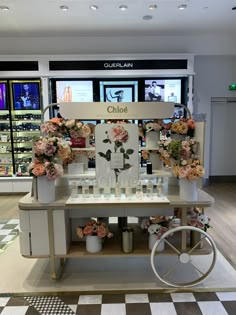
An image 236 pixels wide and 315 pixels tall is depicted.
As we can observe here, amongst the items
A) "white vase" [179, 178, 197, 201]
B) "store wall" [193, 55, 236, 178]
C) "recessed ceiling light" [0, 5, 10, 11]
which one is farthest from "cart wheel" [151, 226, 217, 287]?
"recessed ceiling light" [0, 5, 10, 11]

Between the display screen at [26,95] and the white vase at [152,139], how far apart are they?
10.9ft

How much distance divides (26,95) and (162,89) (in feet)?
8.89

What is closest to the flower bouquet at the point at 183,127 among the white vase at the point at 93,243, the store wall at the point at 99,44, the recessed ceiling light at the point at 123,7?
the white vase at the point at 93,243

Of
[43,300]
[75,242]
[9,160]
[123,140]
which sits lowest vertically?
[43,300]

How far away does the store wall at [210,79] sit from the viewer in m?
6.16

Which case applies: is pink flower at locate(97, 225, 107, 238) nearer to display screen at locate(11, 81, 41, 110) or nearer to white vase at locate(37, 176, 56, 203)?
white vase at locate(37, 176, 56, 203)

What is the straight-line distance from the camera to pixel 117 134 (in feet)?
8.85

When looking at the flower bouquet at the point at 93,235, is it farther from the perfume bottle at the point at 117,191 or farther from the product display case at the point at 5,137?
the product display case at the point at 5,137

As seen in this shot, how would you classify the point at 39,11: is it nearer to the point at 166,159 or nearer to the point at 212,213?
the point at 166,159

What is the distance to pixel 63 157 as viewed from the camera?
2.70 metres

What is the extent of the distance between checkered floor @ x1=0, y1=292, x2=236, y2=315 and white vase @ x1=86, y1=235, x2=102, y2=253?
392 mm

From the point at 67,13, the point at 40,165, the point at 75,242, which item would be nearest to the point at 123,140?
the point at 40,165

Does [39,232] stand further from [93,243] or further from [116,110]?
[116,110]

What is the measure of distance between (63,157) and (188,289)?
65.6 inches
